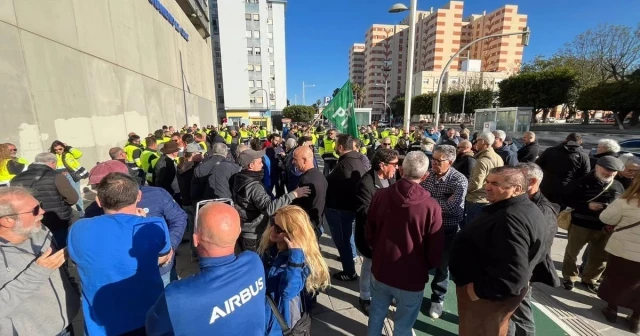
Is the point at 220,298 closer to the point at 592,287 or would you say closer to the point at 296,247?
the point at 296,247

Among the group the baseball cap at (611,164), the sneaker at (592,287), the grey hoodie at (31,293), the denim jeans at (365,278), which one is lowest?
the sneaker at (592,287)

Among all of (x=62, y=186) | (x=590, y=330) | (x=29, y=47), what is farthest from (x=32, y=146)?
(x=590, y=330)

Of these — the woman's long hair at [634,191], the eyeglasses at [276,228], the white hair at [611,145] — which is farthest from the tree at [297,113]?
the eyeglasses at [276,228]

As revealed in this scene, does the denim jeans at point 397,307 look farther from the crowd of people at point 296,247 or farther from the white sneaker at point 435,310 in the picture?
the white sneaker at point 435,310

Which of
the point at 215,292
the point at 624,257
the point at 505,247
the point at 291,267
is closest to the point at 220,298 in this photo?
the point at 215,292

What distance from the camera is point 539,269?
2.35 m

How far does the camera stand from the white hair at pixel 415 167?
2.19m

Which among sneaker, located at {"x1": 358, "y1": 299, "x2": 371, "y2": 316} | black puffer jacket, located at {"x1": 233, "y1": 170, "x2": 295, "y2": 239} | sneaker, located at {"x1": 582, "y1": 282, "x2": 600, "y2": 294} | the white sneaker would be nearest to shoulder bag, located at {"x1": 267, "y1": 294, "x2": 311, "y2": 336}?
black puffer jacket, located at {"x1": 233, "y1": 170, "x2": 295, "y2": 239}

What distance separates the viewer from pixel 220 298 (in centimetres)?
121

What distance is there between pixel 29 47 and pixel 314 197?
7.67 metres

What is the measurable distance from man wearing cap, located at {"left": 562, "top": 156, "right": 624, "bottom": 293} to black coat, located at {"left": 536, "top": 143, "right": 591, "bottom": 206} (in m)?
1.23

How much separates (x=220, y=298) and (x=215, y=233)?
281 millimetres

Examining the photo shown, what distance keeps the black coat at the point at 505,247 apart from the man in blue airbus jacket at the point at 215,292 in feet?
5.26

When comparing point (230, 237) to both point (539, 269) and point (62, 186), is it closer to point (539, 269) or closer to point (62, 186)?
point (539, 269)
